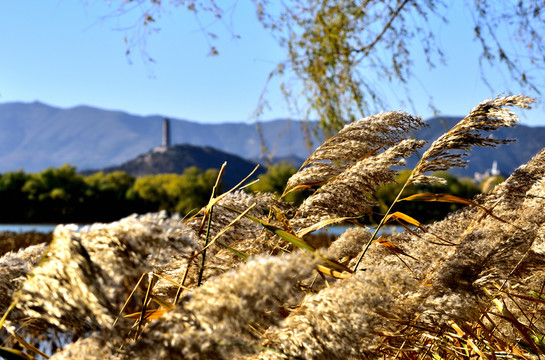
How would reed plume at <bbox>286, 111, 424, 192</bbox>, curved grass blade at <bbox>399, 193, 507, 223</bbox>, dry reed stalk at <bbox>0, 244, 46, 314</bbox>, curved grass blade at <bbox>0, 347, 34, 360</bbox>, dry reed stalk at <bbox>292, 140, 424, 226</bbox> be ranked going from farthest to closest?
reed plume at <bbox>286, 111, 424, 192</bbox> < dry reed stalk at <bbox>292, 140, 424, 226</bbox> < curved grass blade at <bbox>399, 193, 507, 223</bbox> < dry reed stalk at <bbox>0, 244, 46, 314</bbox> < curved grass blade at <bbox>0, 347, 34, 360</bbox>

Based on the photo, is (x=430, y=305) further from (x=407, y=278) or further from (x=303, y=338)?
(x=303, y=338)

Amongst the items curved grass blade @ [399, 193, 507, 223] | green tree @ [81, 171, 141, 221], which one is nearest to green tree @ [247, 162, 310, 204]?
→ curved grass blade @ [399, 193, 507, 223]

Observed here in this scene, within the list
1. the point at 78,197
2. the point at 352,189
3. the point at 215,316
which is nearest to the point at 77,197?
the point at 78,197

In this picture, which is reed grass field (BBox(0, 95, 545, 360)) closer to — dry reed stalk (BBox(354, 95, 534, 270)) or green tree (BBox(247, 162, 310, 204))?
dry reed stalk (BBox(354, 95, 534, 270))

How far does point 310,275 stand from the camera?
1334 millimetres

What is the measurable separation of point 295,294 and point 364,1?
27.1 ft

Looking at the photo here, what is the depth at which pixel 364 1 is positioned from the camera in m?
8.67

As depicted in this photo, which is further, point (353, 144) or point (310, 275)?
point (353, 144)

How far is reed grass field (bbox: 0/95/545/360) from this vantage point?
750 millimetres

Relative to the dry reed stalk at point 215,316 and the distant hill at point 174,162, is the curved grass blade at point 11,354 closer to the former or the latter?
the dry reed stalk at point 215,316

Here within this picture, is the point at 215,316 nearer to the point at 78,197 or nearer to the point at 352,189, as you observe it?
the point at 352,189

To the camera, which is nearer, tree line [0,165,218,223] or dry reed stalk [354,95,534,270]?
dry reed stalk [354,95,534,270]

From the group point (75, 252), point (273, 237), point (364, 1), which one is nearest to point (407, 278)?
point (273, 237)

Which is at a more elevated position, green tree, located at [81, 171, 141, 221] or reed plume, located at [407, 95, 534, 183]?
reed plume, located at [407, 95, 534, 183]
